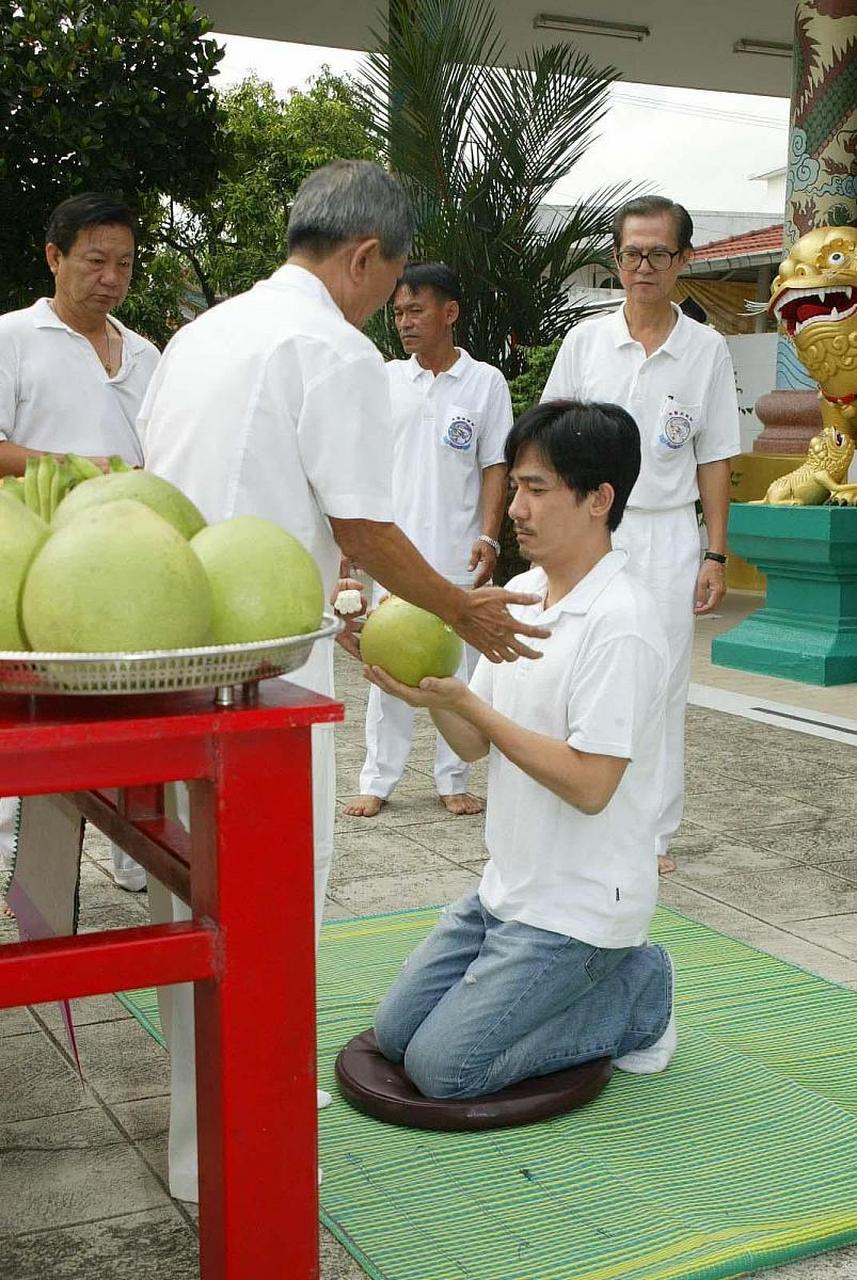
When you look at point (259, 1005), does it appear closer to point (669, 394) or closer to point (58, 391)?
point (58, 391)

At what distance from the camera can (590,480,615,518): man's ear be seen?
2.85 m

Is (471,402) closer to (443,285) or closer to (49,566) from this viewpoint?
(443,285)

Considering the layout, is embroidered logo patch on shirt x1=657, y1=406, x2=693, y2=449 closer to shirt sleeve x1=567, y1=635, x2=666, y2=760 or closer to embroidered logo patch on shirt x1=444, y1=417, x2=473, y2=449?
embroidered logo patch on shirt x1=444, y1=417, x2=473, y2=449

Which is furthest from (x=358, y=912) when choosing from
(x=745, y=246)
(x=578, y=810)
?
(x=745, y=246)

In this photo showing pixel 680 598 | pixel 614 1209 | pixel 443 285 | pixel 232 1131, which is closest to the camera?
pixel 232 1131

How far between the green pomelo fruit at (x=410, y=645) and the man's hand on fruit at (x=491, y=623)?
0.04m

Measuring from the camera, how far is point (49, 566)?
1622mm

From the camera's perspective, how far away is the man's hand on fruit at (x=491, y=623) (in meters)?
2.53

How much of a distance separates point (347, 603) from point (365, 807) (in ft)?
6.98

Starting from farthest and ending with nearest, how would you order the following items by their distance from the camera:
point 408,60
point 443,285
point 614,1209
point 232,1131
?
1. point 408,60
2. point 443,285
3. point 614,1209
4. point 232,1131

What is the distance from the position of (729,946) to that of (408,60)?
628 centimetres

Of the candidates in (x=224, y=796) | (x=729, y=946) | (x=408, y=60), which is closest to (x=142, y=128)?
(x=408, y=60)

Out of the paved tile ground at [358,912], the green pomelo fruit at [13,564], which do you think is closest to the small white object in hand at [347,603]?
the paved tile ground at [358,912]

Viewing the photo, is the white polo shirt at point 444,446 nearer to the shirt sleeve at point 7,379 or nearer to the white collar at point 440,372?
the white collar at point 440,372
